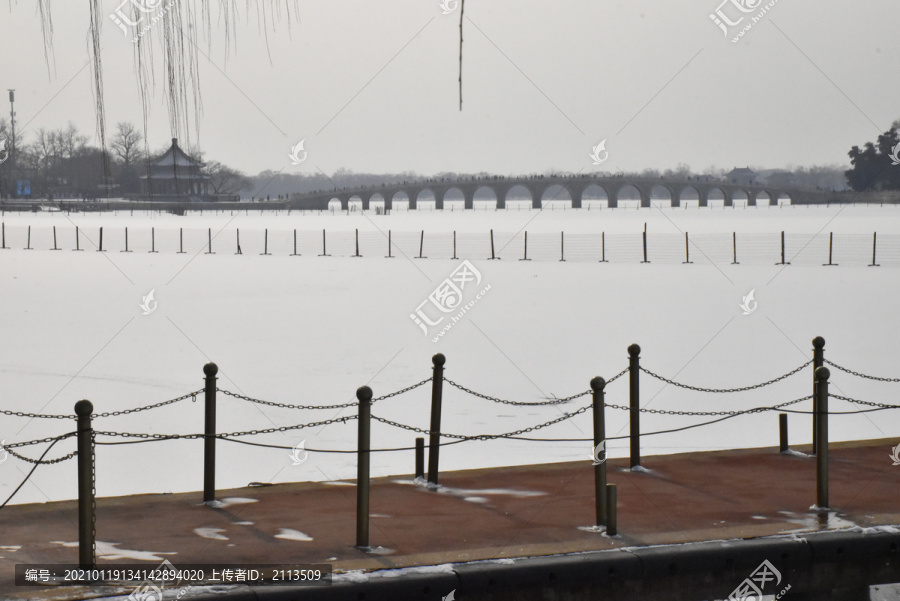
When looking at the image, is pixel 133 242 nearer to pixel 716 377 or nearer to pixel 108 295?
pixel 108 295

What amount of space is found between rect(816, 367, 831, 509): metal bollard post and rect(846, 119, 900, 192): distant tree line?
9998 cm

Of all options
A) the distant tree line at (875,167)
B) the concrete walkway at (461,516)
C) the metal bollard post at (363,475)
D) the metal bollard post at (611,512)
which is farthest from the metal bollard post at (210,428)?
the distant tree line at (875,167)

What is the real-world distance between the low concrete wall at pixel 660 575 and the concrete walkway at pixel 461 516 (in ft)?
0.65

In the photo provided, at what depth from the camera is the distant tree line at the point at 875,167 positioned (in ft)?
332

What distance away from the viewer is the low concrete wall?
223 inches

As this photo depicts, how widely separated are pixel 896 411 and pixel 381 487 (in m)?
7.13

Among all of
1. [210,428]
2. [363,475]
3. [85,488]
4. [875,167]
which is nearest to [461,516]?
[363,475]

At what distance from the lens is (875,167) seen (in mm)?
103812

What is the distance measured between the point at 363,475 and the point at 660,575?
183cm

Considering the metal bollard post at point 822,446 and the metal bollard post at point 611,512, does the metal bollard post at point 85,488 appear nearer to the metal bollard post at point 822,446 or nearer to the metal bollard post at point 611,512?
the metal bollard post at point 611,512

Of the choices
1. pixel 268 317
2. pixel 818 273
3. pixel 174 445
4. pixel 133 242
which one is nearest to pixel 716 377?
pixel 174 445

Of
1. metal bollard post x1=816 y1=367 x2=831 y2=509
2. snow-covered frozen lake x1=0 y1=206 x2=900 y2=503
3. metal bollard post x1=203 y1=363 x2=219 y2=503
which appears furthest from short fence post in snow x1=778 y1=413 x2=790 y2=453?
metal bollard post x1=203 y1=363 x2=219 y2=503

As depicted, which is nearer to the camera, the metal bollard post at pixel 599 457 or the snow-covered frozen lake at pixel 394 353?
the metal bollard post at pixel 599 457

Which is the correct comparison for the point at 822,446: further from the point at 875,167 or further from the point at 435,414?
the point at 875,167
